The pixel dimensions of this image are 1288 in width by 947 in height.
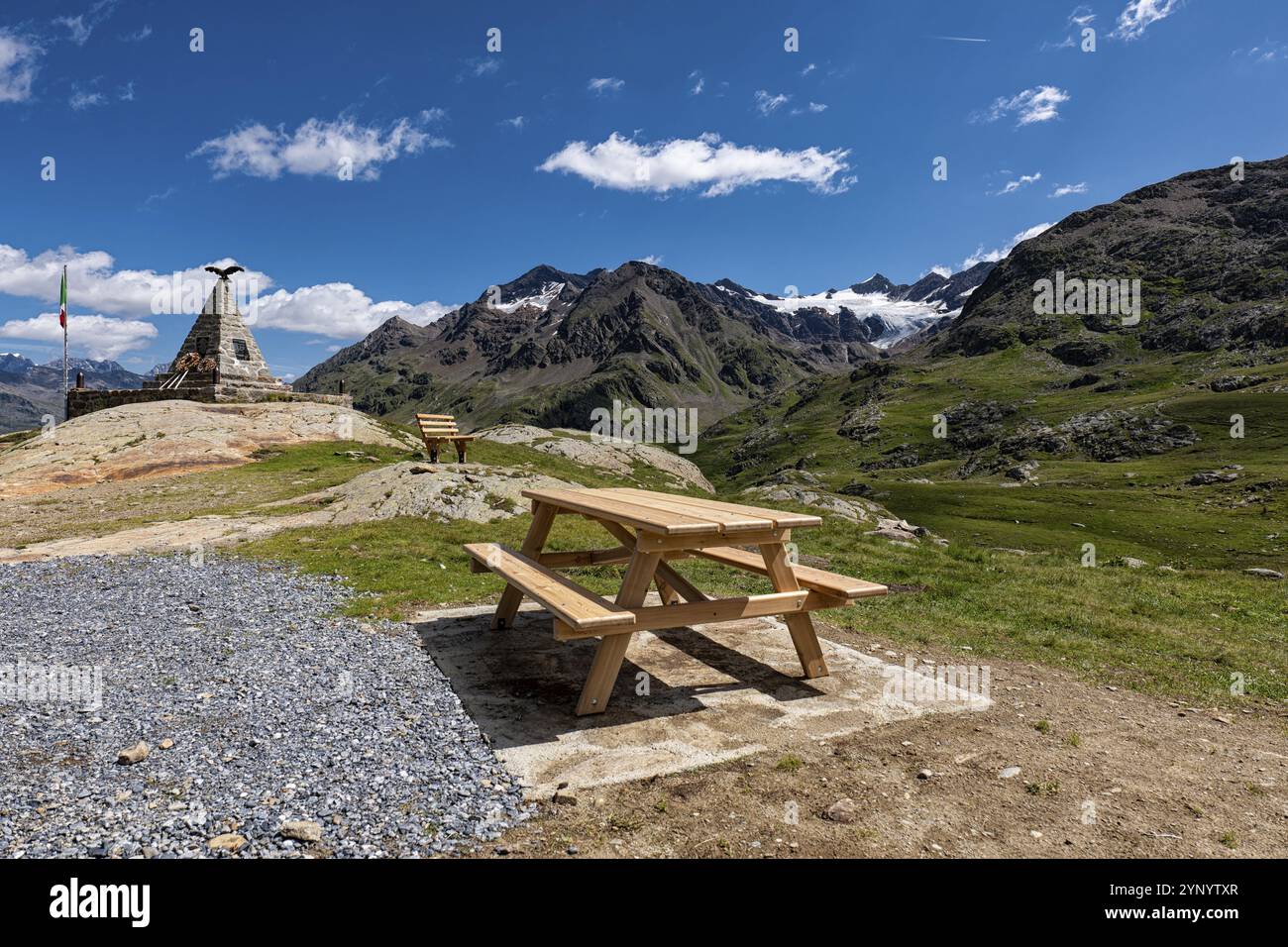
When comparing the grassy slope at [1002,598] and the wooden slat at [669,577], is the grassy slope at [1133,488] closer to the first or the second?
the grassy slope at [1002,598]

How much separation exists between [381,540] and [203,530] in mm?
5144

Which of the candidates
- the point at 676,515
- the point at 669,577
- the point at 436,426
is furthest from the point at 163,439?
the point at 676,515

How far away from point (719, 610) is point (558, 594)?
1.97 meters

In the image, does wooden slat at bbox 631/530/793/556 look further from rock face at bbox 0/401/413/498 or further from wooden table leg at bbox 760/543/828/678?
rock face at bbox 0/401/413/498

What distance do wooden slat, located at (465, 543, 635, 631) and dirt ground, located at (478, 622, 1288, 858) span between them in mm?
1668

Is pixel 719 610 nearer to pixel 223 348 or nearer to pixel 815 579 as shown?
pixel 815 579

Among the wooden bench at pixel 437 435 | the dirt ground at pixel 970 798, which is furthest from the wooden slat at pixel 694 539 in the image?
the wooden bench at pixel 437 435

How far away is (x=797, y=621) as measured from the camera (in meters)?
8.74

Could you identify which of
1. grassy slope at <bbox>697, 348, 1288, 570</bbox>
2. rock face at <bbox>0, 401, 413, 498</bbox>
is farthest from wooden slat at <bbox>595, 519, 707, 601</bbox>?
rock face at <bbox>0, 401, 413, 498</bbox>

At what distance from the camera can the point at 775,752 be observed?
6.62m

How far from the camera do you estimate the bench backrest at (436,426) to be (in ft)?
93.7
